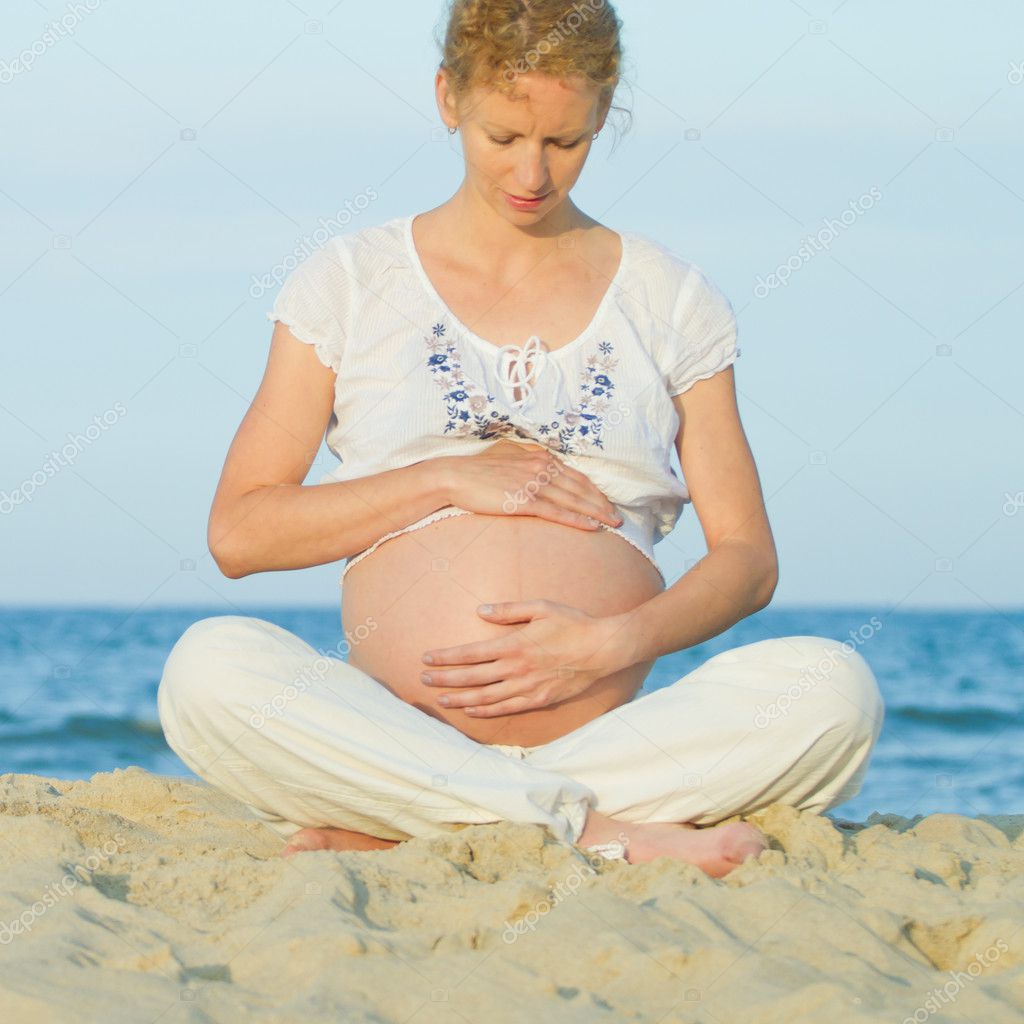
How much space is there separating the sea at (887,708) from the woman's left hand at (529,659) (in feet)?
0.98

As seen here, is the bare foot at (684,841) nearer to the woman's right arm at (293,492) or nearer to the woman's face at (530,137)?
the woman's right arm at (293,492)

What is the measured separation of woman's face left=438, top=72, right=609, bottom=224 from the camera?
2.73 meters

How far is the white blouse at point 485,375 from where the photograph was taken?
9.55 ft

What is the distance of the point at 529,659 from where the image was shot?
8.80 feet

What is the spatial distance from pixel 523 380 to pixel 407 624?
566 mm

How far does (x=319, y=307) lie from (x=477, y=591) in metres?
0.70

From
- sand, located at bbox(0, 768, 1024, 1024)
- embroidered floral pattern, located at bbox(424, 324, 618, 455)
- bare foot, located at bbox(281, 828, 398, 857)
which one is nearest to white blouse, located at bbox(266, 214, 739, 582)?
embroidered floral pattern, located at bbox(424, 324, 618, 455)

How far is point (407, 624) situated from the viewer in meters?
2.82

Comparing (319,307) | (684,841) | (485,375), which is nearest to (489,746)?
(684,841)

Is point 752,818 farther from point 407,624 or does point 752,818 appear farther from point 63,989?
point 63,989

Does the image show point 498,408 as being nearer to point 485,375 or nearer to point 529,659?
point 485,375

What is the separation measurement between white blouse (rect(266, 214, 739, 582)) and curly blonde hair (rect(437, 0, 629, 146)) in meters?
0.44

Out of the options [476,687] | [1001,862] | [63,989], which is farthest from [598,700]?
[63,989]

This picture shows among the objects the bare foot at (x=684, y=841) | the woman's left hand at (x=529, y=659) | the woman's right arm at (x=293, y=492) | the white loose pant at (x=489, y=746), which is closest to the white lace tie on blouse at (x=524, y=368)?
the woman's right arm at (x=293, y=492)
